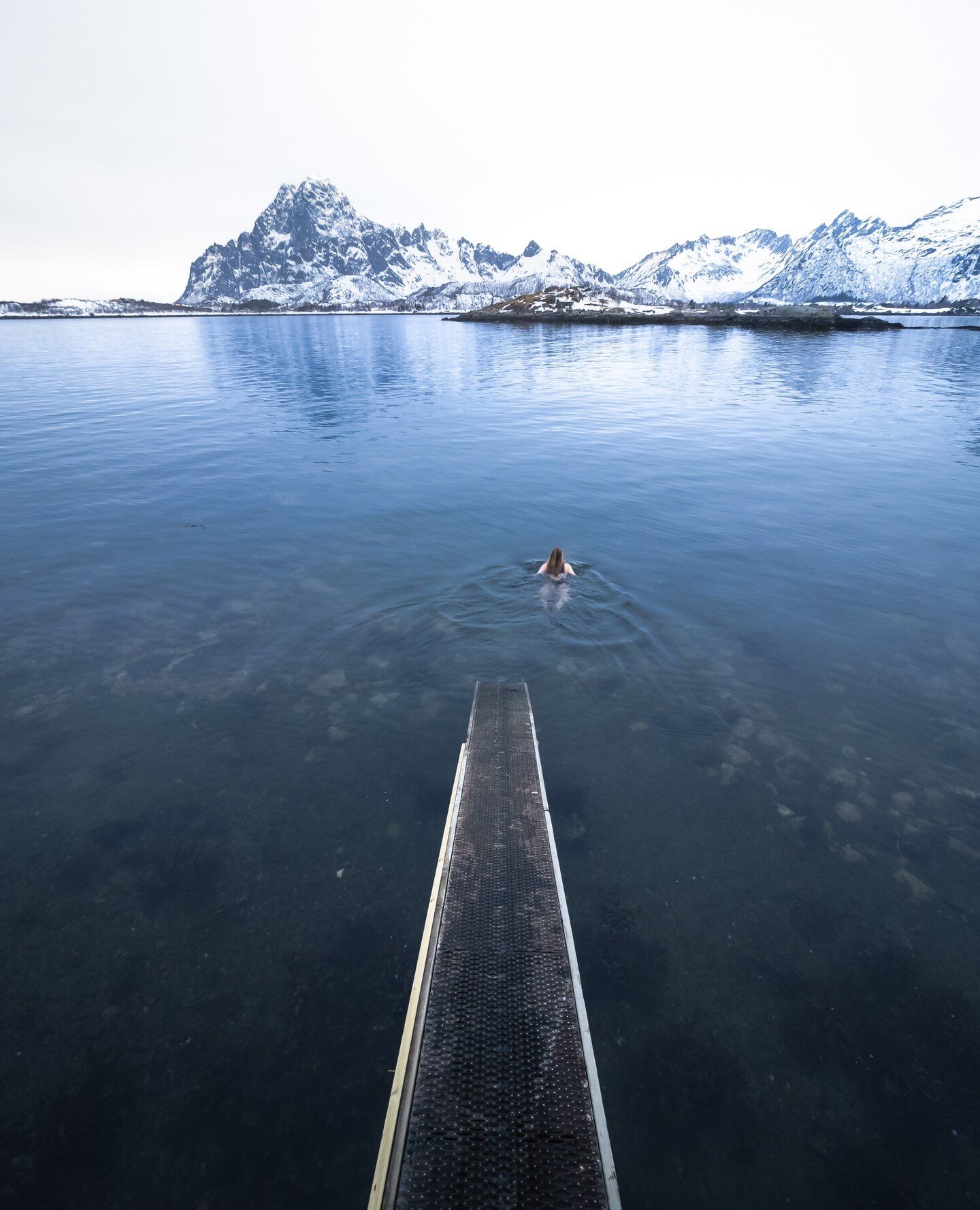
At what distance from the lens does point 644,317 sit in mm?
160000

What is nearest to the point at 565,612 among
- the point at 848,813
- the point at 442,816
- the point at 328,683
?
the point at 328,683

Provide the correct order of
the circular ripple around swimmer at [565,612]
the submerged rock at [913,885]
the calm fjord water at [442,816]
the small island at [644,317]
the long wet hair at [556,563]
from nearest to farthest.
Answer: the calm fjord water at [442,816] < the submerged rock at [913,885] < the circular ripple around swimmer at [565,612] < the long wet hair at [556,563] < the small island at [644,317]

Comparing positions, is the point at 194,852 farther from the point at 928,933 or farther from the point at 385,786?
the point at 928,933

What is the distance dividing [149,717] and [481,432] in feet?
94.2

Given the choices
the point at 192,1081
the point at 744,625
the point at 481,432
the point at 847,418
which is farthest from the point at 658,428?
the point at 192,1081

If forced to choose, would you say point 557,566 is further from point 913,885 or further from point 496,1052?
point 496,1052

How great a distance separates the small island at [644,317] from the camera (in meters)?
135

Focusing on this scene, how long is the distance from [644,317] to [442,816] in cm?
18125

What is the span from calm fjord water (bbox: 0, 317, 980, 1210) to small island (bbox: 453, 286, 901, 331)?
14570 cm

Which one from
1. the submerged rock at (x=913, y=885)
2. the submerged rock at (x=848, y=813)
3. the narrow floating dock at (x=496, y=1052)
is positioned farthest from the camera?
the submerged rock at (x=848, y=813)

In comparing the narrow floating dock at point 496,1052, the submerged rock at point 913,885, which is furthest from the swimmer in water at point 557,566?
the submerged rock at point 913,885

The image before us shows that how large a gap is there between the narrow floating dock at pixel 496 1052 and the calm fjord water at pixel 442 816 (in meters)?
0.75

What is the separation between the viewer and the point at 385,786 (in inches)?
365

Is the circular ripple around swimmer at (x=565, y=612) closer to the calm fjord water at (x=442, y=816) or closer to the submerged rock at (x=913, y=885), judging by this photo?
the calm fjord water at (x=442, y=816)
